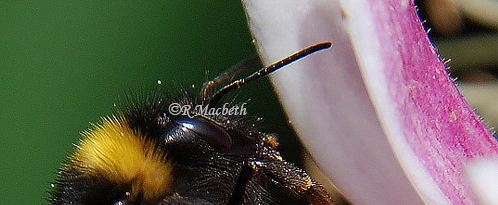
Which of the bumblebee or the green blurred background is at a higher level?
the green blurred background

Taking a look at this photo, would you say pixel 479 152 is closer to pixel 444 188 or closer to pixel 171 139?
pixel 444 188

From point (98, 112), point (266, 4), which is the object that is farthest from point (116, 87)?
point (266, 4)

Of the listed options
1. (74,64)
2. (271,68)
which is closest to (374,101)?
(271,68)


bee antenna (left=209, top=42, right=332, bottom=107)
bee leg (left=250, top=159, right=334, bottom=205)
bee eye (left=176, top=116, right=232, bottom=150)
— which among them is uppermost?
bee antenna (left=209, top=42, right=332, bottom=107)

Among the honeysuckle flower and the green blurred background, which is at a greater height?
the green blurred background
